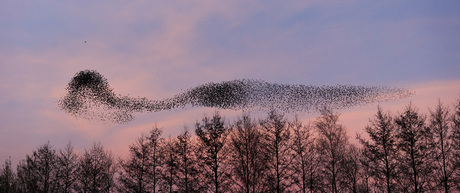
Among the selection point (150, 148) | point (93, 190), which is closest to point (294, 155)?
point (150, 148)

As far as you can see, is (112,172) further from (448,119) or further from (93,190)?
(448,119)

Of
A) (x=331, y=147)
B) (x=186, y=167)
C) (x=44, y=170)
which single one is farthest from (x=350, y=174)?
(x=44, y=170)

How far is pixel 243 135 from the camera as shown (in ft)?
133

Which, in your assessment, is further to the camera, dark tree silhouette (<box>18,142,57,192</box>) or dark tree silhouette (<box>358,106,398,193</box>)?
dark tree silhouette (<box>18,142,57,192</box>)

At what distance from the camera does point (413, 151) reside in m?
32.2

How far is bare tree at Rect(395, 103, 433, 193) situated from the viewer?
103 feet

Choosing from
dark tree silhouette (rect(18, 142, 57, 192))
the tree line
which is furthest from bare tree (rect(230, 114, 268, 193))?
dark tree silhouette (rect(18, 142, 57, 192))

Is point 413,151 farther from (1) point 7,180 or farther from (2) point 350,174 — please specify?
(1) point 7,180

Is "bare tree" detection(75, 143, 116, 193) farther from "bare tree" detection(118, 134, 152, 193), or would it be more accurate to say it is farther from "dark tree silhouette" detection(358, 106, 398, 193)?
"dark tree silhouette" detection(358, 106, 398, 193)

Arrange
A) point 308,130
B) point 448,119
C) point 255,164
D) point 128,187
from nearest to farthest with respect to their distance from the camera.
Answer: point 448,119 → point 255,164 → point 308,130 → point 128,187

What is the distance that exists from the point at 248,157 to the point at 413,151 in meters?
14.4

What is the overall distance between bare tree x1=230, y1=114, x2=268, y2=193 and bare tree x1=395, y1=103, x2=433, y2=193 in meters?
11.7

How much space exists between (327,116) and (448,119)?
11739 millimetres

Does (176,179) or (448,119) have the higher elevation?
(448,119)
